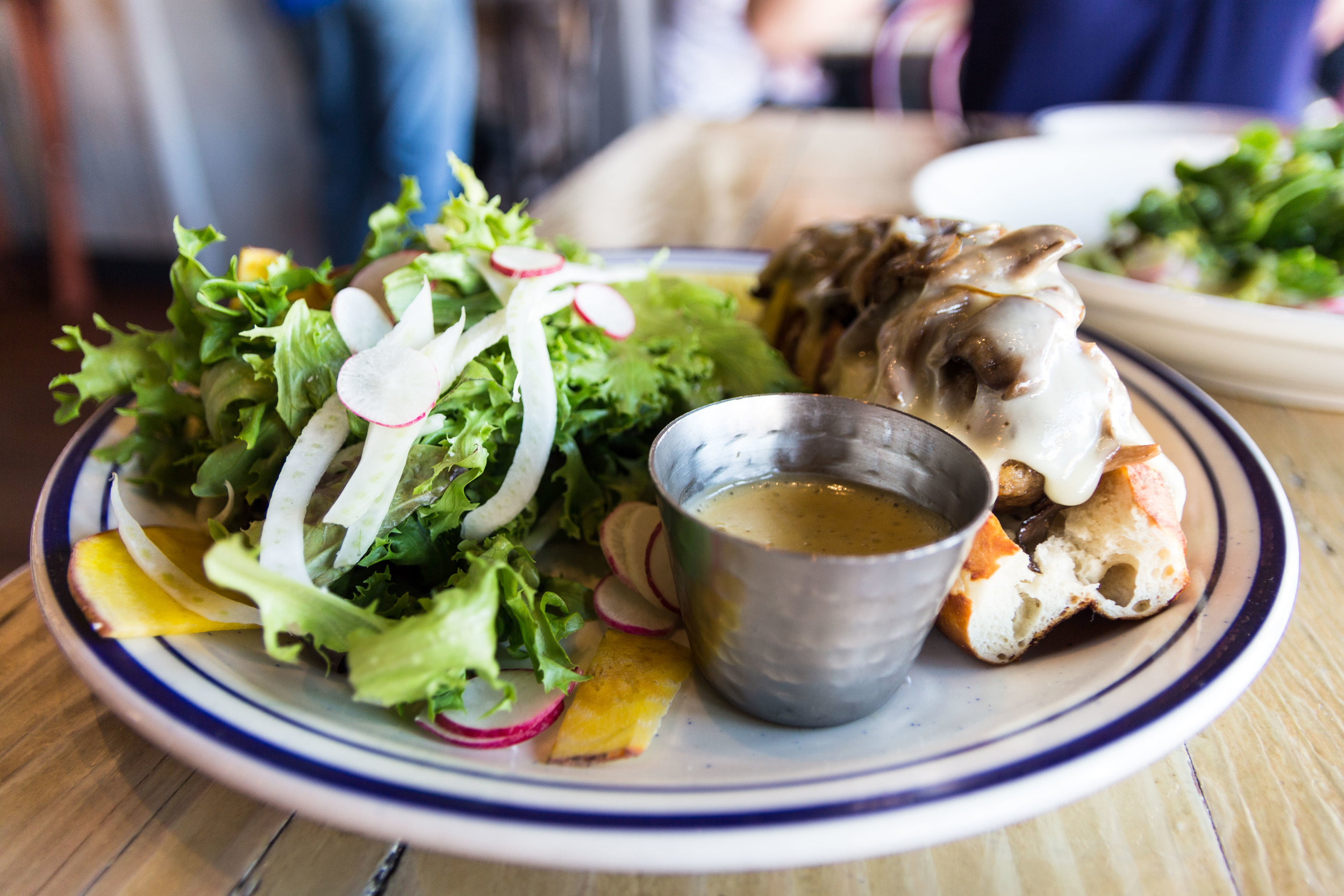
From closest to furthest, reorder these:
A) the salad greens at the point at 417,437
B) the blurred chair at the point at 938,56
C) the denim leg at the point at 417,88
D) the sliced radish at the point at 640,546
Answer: the salad greens at the point at 417,437, the sliced radish at the point at 640,546, the blurred chair at the point at 938,56, the denim leg at the point at 417,88

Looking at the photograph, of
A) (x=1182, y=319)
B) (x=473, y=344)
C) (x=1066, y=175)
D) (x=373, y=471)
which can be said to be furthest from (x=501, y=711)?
(x=1066, y=175)

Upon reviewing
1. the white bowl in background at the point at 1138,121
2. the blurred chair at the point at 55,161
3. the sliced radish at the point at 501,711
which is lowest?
the blurred chair at the point at 55,161

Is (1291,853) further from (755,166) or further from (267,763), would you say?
(755,166)

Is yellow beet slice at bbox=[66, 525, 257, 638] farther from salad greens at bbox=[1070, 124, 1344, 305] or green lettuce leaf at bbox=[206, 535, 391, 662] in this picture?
salad greens at bbox=[1070, 124, 1344, 305]

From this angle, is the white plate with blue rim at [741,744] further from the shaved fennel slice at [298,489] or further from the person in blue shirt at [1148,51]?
the person in blue shirt at [1148,51]

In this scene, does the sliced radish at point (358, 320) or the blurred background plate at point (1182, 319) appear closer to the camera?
the sliced radish at point (358, 320)

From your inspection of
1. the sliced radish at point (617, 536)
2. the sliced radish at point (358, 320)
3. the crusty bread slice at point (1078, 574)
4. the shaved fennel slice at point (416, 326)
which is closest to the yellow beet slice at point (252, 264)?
the sliced radish at point (358, 320)

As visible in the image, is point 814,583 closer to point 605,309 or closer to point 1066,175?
point 605,309

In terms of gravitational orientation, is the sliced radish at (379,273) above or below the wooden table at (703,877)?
above

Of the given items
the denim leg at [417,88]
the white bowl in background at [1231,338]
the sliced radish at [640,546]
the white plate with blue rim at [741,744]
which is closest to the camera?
the white plate with blue rim at [741,744]
